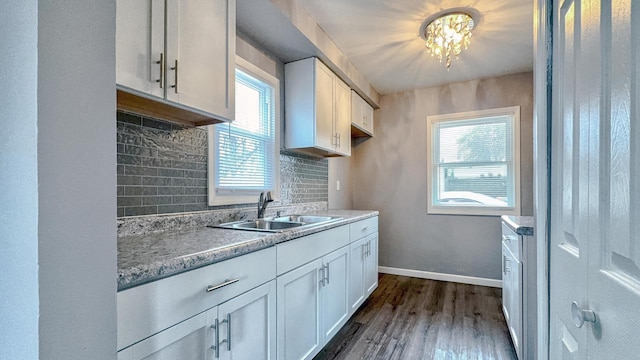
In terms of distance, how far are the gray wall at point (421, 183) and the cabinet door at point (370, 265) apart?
901mm

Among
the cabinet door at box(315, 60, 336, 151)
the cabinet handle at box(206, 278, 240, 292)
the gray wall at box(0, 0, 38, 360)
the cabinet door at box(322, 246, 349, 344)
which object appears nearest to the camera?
the gray wall at box(0, 0, 38, 360)

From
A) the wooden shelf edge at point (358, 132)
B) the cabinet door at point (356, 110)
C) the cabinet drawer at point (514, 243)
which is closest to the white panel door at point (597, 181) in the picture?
the cabinet drawer at point (514, 243)

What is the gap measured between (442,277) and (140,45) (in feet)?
12.2

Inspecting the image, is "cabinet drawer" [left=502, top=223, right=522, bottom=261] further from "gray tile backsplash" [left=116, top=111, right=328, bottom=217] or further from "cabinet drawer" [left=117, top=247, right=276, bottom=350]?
"gray tile backsplash" [left=116, top=111, right=328, bottom=217]

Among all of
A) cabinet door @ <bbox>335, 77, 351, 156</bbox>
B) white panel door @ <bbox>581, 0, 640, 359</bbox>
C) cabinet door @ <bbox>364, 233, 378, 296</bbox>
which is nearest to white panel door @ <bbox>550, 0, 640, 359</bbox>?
white panel door @ <bbox>581, 0, 640, 359</bbox>

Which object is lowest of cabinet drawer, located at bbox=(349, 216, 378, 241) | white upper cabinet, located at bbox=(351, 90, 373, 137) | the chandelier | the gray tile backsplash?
cabinet drawer, located at bbox=(349, 216, 378, 241)

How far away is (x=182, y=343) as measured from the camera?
3.12 feet

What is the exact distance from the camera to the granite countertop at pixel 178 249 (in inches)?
32.6

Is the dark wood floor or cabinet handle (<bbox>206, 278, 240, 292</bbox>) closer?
cabinet handle (<bbox>206, 278, 240, 292</bbox>)

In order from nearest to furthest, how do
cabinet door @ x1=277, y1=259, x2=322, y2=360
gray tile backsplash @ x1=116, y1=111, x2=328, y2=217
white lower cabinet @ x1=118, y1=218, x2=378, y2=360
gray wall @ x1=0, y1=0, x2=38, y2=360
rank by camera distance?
1. gray wall @ x1=0, y1=0, x2=38, y2=360
2. white lower cabinet @ x1=118, y1=218, x2=378, y2=360
3. gray tile backsplash @ x1=116, y1=111, x2=328, y2=217
4. cabinet door @ x1=277, y1=259, x2=322, y2=360

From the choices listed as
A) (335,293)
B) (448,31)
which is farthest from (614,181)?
(448,31)

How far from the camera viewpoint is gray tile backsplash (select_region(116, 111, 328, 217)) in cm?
133

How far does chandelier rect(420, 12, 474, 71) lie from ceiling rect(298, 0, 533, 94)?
0.26 feet

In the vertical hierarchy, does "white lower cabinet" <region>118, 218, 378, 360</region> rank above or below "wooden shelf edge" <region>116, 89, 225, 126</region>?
below
